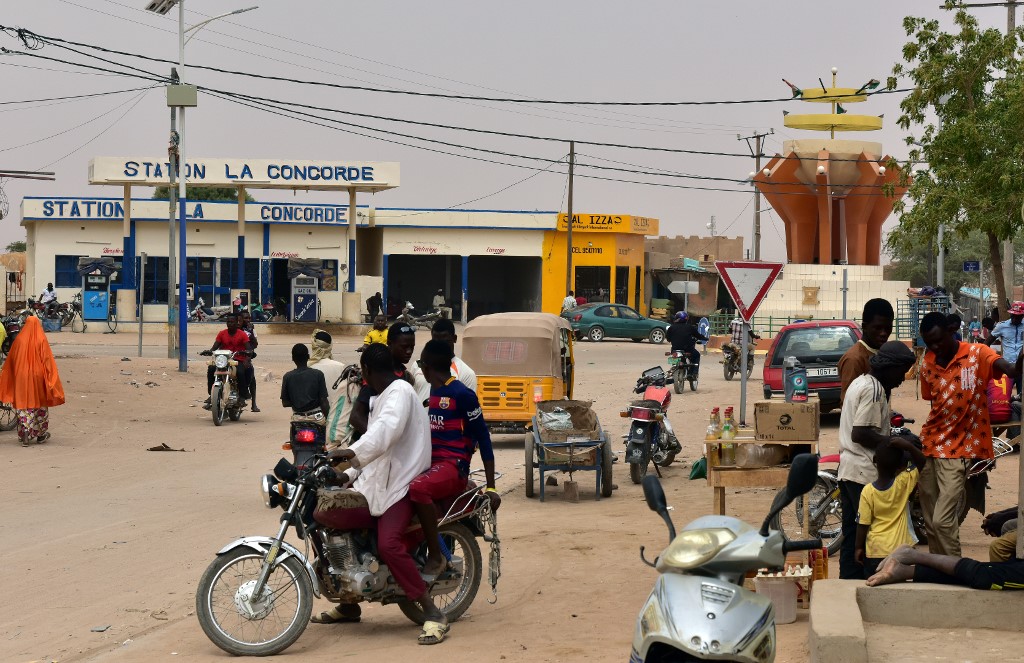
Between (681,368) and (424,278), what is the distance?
3866 cm

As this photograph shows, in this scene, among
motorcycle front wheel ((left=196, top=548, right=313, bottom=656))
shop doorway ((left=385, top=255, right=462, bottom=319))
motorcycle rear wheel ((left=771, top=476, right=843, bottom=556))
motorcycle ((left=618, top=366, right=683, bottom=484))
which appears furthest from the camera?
shop doorway ((left=385, top=255, right=462, bottom=319))

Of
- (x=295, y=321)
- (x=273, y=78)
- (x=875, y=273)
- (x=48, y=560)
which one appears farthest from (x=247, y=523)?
(x=875, y=273)

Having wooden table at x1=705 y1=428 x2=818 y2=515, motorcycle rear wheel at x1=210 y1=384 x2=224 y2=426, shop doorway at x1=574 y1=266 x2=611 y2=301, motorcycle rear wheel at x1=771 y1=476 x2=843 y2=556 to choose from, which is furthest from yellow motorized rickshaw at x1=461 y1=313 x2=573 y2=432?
shop doorway at x1=574 y1=266 x2=611 y2=301

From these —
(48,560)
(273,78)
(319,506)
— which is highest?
(273,78)

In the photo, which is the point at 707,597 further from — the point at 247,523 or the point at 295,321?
the point at 295,321

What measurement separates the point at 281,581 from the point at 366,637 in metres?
0.78

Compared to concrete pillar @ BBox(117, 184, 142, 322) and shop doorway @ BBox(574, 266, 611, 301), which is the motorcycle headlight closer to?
concrete pillar @ BBox(117, 184, 142, 322)

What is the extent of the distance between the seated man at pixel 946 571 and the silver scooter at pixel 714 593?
245cm

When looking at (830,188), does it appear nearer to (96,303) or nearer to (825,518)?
(96,303)

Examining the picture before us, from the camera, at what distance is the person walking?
17.9 m

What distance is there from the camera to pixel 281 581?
736 centimetres

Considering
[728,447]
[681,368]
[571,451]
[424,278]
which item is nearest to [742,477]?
[728,447]

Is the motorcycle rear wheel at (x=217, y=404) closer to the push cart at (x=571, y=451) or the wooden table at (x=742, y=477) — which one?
the push cart at (x=571, y=451)

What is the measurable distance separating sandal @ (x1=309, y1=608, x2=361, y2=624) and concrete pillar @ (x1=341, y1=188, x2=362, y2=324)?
4051cm
